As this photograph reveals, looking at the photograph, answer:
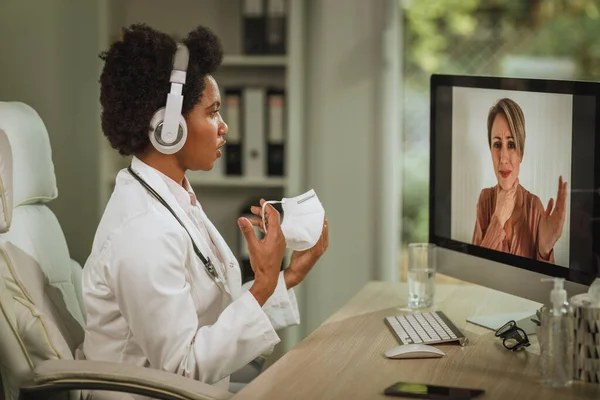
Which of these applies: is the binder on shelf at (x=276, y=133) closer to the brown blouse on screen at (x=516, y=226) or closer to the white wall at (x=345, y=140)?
the white wall at (x=345, y=140)

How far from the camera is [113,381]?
1595 millimetres

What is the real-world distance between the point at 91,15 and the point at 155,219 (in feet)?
6.05

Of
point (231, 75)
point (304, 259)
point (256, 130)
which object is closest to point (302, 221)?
point (304, 259)

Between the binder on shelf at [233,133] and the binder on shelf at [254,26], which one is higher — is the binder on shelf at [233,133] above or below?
below

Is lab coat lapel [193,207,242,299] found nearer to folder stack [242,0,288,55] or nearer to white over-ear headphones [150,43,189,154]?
white over-ear headphones [150,43,189,154]

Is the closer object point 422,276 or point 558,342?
point 558,342

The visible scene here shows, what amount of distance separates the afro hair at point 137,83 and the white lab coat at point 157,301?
80mm

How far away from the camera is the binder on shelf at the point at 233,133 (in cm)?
328

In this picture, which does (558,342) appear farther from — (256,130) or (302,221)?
(256,130)

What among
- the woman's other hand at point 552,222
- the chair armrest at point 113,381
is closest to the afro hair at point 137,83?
the chair armrest at point 113,381

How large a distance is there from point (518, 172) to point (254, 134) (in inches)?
61.6

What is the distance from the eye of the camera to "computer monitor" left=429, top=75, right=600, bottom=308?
1.70 m

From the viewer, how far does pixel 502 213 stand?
75.2 inches

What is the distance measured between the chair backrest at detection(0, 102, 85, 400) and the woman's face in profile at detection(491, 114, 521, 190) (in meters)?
0.94
